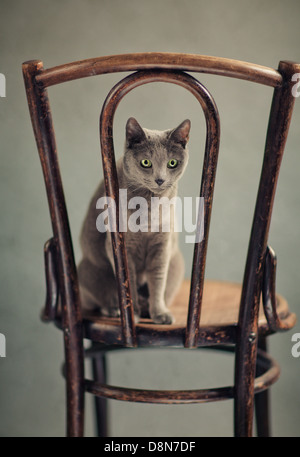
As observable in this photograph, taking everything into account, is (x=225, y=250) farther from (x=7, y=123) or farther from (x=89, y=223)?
(x=7, y=123)

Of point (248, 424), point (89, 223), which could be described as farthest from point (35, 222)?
point (248, 424)

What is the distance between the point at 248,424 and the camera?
82 centimetres

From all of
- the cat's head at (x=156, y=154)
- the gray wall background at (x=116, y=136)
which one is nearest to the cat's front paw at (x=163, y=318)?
the cat's head at (x=156, y=154)

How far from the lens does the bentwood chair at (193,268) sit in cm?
67

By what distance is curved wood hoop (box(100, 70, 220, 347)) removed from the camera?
0.67m

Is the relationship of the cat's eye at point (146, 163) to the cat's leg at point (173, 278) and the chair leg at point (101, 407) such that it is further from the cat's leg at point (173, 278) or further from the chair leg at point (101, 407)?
the chair leg at point (101, 407)

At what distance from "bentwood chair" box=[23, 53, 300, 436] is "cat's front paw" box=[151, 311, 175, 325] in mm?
20

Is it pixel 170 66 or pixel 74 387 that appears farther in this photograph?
pixel 74 387

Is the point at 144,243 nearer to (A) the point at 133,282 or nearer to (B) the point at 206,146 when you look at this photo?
(A) the point at 133,282

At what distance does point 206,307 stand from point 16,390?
34.8 inches

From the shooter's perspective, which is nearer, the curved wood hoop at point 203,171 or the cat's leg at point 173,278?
the curved wood hoop at point 203,171

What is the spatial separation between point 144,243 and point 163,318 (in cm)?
14

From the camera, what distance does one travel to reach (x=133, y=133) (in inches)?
31.3

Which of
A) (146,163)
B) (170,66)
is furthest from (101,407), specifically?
(170,66)
